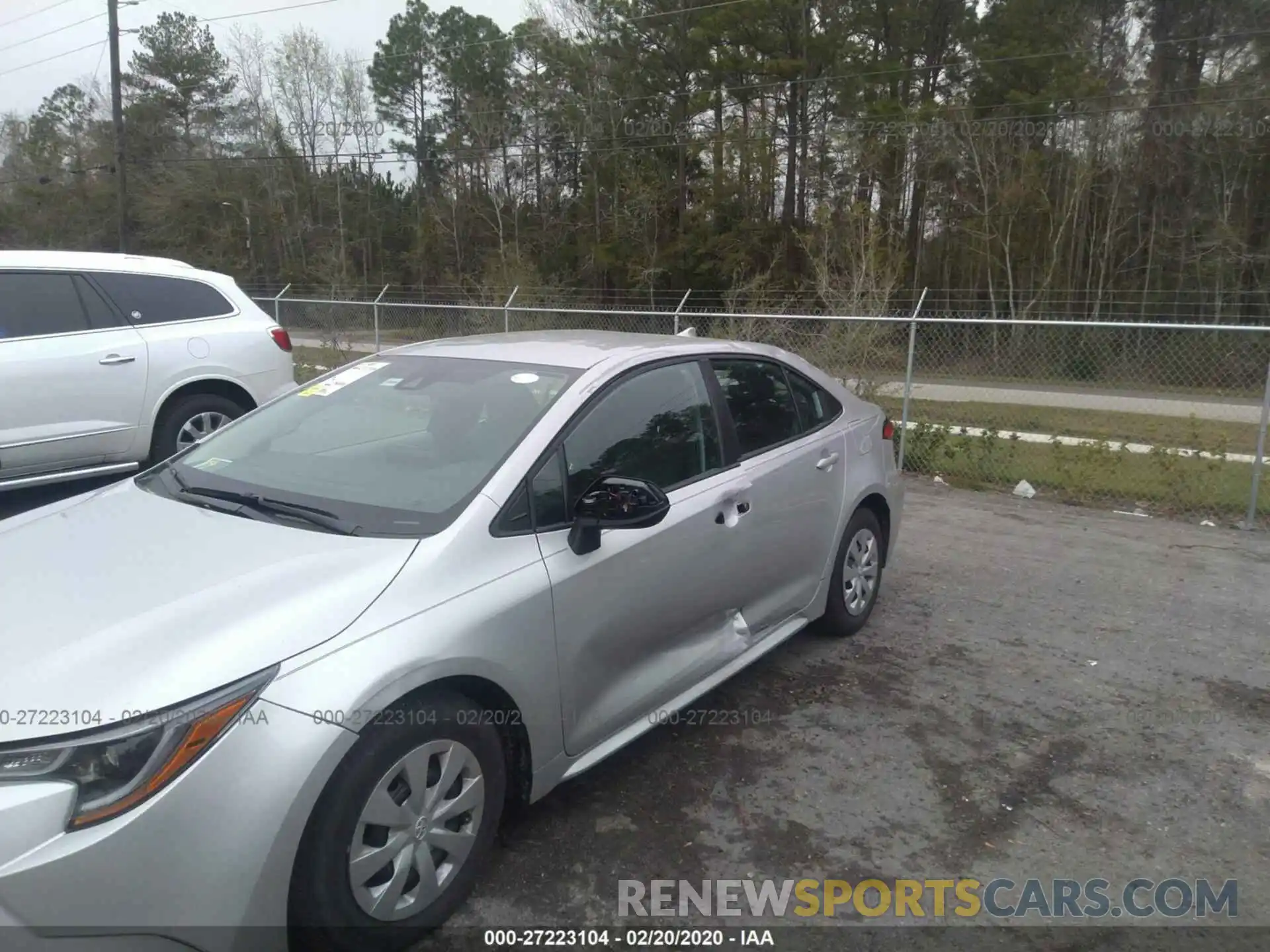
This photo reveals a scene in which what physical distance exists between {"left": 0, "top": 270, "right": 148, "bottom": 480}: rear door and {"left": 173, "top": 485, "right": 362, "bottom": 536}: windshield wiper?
357cm

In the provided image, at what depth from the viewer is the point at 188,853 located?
203cm

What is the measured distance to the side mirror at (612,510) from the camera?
2.96 meters

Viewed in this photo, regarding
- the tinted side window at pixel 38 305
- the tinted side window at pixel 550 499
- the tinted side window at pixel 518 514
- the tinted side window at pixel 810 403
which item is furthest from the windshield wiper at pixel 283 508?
the tinted side window at pixel 38 305

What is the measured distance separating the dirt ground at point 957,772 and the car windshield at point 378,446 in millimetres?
1159

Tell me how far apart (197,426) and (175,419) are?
19 cm

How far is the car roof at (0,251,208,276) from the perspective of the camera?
248 inches

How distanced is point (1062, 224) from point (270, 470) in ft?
86.3

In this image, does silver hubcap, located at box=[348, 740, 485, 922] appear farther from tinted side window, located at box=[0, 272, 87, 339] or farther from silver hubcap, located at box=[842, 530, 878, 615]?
tinted side window, located at box=[0, 272, 87, 339]

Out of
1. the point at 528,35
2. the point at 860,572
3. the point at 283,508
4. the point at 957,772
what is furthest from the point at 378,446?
the point at 528,35

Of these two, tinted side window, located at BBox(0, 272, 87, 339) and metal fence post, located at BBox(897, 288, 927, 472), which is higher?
tinted side window, located at BBox(0, 272, 87, 339)

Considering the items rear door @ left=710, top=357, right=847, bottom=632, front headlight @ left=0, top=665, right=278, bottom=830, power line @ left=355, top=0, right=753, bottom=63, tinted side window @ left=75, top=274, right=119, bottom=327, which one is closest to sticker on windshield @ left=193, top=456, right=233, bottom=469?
front headlight @ left=0, top=665, right=278, bottom=830

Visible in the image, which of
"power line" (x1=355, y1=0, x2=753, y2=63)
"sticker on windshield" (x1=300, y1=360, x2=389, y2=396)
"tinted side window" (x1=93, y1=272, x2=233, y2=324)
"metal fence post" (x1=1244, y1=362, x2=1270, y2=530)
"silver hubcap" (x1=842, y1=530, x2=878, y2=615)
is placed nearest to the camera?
"sticker on windshield" (x1=300, y1=360, x2=389, y2=396)

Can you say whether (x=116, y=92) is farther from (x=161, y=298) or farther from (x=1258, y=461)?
(x=1258, y=461)

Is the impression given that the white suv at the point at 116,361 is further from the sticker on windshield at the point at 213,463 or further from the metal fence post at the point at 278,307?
the metal fence post at the point at 278,307
